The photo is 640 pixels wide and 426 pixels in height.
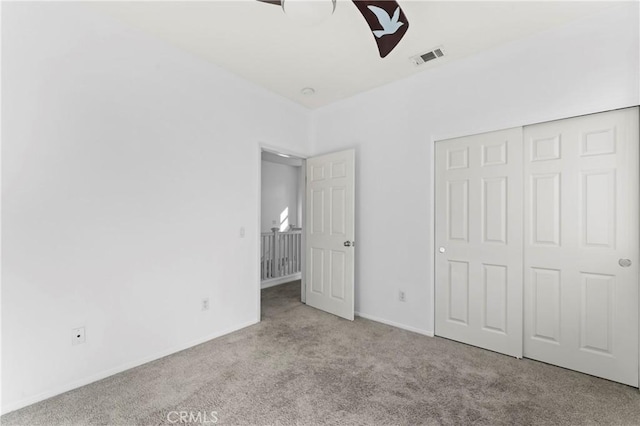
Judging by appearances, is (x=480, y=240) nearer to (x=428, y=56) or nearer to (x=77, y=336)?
→ (x=428, y=56)

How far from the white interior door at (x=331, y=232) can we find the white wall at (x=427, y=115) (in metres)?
0.18

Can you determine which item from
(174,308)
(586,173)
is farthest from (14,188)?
(586,173)

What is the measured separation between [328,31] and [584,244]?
2727 millimetres

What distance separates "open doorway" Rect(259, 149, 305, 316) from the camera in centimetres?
532

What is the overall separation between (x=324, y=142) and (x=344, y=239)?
1.41 metres

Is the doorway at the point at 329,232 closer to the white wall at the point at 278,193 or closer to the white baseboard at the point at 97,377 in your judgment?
the white baseboard at the point at 97,377

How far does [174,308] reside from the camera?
2.66 m

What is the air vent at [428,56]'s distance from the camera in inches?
107

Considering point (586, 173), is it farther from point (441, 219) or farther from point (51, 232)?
point (51, 232)

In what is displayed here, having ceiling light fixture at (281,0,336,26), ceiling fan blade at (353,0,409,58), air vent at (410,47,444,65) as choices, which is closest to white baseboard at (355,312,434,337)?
ceiling fan blade at (353,0,409,58)

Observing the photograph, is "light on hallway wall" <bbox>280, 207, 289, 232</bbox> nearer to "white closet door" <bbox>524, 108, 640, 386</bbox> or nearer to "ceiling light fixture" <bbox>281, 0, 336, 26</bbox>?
"white closet door" <bbox>524, 108, 640, 386</bbox>

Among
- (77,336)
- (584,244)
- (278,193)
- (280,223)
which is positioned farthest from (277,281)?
(584,244)

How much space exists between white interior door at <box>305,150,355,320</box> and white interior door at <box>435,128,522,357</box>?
102 cm

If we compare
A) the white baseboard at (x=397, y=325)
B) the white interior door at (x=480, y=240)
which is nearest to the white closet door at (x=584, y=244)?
the white interior door at (x=480, y=240)
